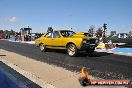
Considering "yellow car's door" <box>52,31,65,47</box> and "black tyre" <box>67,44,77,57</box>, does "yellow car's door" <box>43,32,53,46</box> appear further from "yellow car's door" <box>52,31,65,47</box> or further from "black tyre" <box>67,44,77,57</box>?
"black tyre" <box>67,44,77,57</box>

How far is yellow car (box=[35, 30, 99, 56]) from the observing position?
14188mm

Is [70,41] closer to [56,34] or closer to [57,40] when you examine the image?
[57,40]

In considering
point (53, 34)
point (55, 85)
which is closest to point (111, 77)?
point (55, 85)

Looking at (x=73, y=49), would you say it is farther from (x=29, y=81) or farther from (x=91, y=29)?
(x=91, y=29)

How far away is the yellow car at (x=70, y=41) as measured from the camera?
46.5 feet

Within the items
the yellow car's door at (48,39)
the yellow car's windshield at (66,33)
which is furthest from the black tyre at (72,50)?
the yellow car's door at (48,39)

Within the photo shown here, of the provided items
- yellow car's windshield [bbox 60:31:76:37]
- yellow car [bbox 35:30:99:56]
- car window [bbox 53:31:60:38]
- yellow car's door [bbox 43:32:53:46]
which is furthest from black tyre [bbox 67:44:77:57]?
yellow car's door [bbox 43:32:53:46]

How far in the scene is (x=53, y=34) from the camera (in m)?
16.5

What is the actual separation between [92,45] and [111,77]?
6.41 metres

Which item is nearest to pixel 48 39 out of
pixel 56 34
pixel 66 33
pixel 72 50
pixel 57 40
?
pixel 56 34

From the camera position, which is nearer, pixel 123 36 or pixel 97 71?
pixel 97 71

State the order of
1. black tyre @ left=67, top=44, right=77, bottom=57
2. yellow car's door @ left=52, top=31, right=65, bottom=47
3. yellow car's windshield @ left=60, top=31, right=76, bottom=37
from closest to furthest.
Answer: black tyre @ left=67, top=44, right=77, bottom=57 < yellow car's door @ left=52, top=31, right=65, bottom=47 < yellow car's windshield @ left=60, top=31, right=76, bottom=37

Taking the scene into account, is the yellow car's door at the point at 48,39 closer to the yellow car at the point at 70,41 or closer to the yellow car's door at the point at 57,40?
the yellow car at the point at 70,41

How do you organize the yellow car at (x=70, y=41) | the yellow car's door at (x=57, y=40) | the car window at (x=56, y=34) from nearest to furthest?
1. the yellow car at (x=70, y=41)
2. the yellow car's door at (x=57, y=40)
3. the car window at (x=56, y=34)
